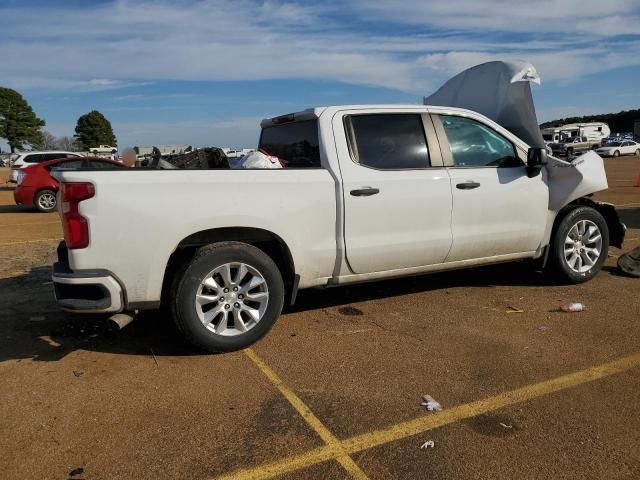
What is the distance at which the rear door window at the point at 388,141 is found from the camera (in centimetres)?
468

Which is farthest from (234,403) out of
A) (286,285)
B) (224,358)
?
(286,285)

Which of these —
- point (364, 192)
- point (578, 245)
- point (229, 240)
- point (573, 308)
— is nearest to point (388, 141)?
point (364, 192)

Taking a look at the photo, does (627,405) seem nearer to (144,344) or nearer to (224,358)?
(224,358)

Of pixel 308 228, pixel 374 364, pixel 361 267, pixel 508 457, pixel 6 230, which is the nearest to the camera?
pixel 508 457

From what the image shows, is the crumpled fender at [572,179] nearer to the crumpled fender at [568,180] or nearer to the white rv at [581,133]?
the crumpled fender at [568,180]

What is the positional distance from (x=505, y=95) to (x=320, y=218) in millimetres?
3088

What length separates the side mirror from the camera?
5199 mm

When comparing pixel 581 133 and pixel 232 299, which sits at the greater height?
pixel 581 133

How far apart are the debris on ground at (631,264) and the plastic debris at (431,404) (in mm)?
3954

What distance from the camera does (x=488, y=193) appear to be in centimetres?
512

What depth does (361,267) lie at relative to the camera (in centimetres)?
465

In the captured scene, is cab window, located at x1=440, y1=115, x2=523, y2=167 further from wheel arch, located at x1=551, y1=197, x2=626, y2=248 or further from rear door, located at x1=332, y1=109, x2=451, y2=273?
wheel arch, located at x1=551, y1=197, x2=626, y2=248

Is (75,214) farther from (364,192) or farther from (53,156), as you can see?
(53,156)

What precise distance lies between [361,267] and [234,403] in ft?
5.61
